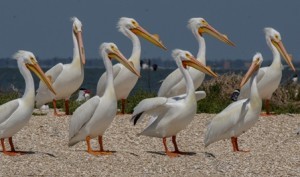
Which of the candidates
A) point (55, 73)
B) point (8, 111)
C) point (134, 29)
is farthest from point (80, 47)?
point (8, 111)

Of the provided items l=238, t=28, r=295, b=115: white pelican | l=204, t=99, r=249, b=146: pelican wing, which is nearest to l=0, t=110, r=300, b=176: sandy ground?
l=204, t=99, r=249, b=146: pelican wing

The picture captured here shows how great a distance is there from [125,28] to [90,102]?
13.6ft

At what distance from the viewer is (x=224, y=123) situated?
38.3 ft

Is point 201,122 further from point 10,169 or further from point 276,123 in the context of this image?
point 10,169

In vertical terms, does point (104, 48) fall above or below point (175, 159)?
above

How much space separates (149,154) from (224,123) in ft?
3.67

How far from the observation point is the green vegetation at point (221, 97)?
15.4m

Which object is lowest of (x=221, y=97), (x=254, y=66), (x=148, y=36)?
(x=221, y=97)

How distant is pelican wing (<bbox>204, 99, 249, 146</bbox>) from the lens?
38.0 ft

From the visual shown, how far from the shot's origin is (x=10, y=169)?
9773 millimetres

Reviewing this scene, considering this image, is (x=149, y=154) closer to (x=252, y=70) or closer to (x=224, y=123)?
(x=224, y=123)

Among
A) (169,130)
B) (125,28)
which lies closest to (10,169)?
(169,130)

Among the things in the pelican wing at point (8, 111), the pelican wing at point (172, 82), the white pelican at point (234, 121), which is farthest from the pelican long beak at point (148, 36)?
the pelican wing at point (8, 111)

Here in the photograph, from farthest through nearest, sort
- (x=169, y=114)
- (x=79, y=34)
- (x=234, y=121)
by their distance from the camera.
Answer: (x=79, y=34)
(x=234, y=121)
(x=169, y=114)
